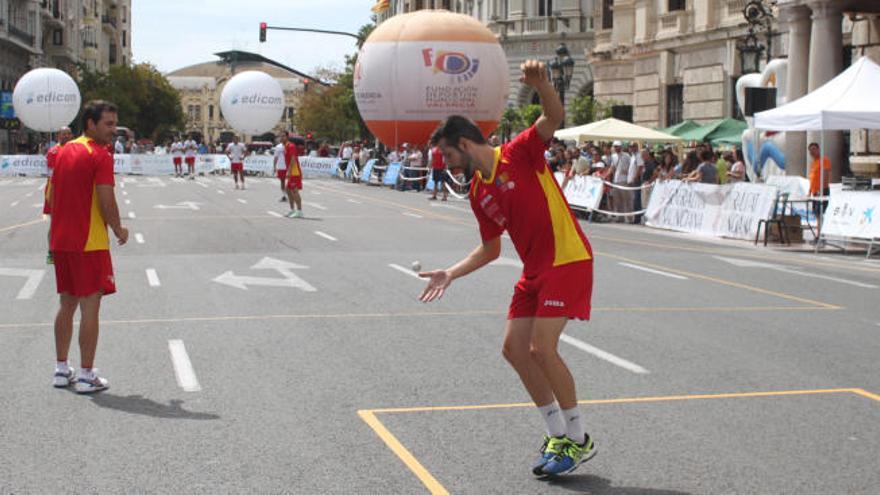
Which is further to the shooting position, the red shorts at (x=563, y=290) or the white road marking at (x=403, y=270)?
the white road marking at (x=403, y=270)

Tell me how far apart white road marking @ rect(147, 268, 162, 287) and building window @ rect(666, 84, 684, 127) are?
101 ft

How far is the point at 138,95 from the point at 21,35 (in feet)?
87.5

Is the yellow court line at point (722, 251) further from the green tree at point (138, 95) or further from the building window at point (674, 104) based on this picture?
the green tree at point (138, 95)

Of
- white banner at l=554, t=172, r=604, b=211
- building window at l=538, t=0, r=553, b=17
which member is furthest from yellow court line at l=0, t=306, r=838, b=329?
building window at l=538, t=0, r=553, b=17

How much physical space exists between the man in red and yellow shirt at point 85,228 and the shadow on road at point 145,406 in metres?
0.28

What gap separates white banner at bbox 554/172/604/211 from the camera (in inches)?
1163

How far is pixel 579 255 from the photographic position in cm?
623

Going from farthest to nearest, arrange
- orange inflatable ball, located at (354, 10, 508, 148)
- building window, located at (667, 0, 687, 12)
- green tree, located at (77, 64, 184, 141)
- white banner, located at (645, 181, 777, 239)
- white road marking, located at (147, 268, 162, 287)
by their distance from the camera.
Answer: green tree, located at (77, 64, 184, 141) < orange inflatable ball, located at (354, 10, 508, 148) < building window, located at (667, 0, 687, 12) < white banner, located at (645, 181, 777, 239) < white road marking, located at (147, 268, 162, 287)

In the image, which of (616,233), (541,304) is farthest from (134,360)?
(616,233)

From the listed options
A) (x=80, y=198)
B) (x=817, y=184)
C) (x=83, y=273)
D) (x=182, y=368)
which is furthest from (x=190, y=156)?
(x=83, y=273)

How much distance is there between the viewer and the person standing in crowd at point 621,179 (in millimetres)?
28859

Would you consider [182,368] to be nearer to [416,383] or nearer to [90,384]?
[90,384]

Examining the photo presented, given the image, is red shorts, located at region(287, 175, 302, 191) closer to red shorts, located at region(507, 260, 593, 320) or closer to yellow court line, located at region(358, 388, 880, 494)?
yellow court line, located at region(358, 388, 880, 494)

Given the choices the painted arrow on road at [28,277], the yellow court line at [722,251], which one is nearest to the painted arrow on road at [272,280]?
the painted arrow on road at [28,277]
